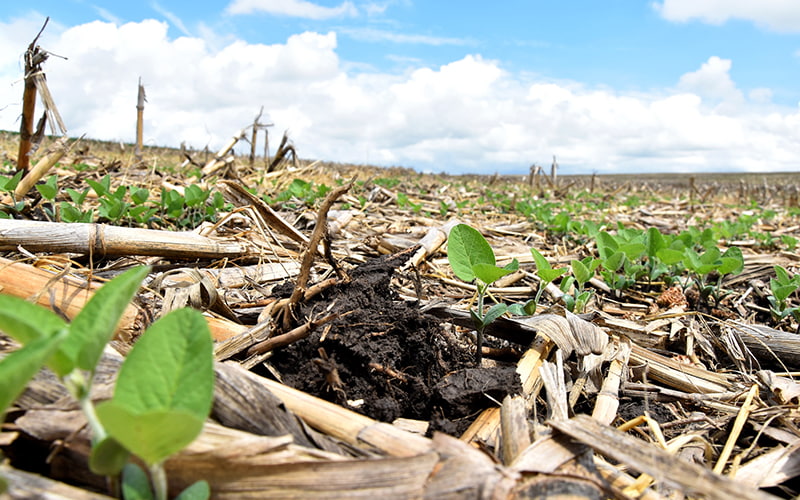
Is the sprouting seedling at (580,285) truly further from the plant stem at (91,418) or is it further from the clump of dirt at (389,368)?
the plant stem at (91,418)

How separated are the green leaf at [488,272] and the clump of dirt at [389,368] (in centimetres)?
24

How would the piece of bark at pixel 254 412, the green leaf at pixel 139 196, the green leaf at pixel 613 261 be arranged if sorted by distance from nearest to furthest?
the piece of bark at pixel 254 412, the green leaf at pixel 613 261, the green leaf at pixel 139 196

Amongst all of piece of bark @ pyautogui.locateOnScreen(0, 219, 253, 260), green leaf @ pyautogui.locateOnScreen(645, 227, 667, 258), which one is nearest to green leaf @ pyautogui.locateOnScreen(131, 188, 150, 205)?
piece of bark @ pyautogui.locateOnScreen(0, 219, 253, 260)

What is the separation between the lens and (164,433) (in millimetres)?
→ 737

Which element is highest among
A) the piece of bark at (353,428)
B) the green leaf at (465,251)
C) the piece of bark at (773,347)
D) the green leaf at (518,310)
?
the green leaf at (465,251)

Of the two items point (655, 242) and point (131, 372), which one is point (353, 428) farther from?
point (655, 242)

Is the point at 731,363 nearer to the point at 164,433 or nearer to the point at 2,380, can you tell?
the point at 164,433

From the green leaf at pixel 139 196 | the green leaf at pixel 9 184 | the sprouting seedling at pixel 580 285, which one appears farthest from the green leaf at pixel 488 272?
the green leaf at pixel 9 184

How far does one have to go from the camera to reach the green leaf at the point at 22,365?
2.14 ft

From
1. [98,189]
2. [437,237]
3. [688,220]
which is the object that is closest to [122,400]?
[437,237]

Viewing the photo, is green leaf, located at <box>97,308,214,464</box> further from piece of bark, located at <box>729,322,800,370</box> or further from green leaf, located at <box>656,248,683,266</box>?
green leaf, located at <box>656,248,683,266</box>

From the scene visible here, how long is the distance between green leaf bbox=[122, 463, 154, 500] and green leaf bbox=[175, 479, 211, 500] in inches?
2.0

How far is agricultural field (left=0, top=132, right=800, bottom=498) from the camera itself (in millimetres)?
822

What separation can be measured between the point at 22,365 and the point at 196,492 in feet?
1.19
